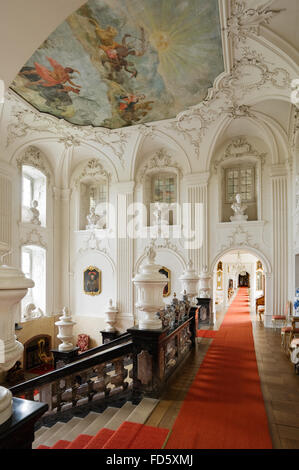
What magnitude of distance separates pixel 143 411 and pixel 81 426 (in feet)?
2.64

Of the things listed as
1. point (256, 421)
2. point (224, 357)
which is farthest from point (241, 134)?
point (256, 421)

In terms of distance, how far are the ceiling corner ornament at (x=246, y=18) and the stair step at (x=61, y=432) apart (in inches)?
342

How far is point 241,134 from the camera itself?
12.9 meters

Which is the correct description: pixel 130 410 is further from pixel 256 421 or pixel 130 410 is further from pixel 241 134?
pixel 241 134

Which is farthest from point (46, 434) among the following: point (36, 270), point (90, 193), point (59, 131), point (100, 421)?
point (90, 193)

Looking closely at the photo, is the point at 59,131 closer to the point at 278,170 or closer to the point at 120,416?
A: the point at 278,170

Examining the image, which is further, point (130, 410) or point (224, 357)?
point (224, 357)

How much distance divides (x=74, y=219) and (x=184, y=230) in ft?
20.4

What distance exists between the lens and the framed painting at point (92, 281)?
1515 centimetres

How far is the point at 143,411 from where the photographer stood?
11.3 ft

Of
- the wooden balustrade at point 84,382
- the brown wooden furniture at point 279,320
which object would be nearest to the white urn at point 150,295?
the wooden balustrade at point 84,382

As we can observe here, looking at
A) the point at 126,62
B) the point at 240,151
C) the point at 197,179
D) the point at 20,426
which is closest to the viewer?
the point at 20,426

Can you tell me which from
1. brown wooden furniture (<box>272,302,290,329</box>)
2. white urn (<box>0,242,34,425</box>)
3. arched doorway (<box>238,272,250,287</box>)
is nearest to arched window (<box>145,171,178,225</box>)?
brown wooden furniture (<box>272,302,290,329</box>)

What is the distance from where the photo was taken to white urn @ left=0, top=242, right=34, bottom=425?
1.70 m
